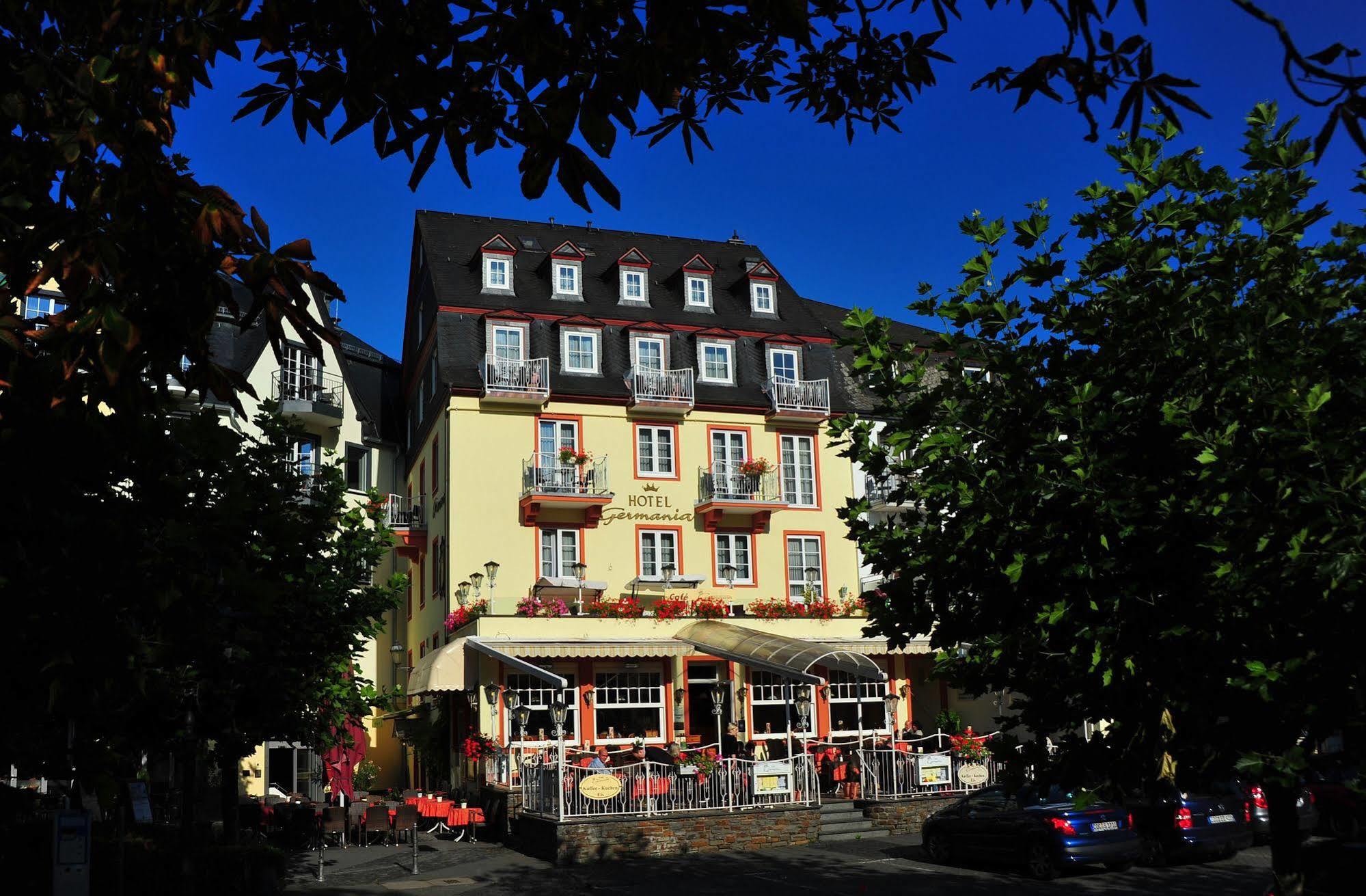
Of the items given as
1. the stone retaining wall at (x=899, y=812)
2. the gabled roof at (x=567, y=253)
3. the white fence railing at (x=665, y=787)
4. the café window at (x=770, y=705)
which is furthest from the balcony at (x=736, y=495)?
the white fence railing at (x=665, y=787)

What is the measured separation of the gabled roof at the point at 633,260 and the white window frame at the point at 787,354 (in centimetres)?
412

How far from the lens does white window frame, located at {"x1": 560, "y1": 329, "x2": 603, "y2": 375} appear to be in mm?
32781

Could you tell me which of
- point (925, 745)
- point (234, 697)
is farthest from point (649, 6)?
point (925, 745)

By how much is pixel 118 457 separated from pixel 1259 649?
6.58 m

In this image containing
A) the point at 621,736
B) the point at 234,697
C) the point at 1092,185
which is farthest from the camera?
the point at 621,736

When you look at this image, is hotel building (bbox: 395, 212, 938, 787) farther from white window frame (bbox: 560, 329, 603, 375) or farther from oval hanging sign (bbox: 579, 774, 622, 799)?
oval hanging sign (bbox: 579, 774, 622, 799)

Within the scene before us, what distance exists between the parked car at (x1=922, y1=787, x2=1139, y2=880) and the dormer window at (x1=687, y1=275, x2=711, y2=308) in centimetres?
1859

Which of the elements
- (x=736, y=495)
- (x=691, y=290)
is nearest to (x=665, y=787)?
(x=736, y=495)

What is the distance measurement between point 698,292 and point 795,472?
5761 millimetres

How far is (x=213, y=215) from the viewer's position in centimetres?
419

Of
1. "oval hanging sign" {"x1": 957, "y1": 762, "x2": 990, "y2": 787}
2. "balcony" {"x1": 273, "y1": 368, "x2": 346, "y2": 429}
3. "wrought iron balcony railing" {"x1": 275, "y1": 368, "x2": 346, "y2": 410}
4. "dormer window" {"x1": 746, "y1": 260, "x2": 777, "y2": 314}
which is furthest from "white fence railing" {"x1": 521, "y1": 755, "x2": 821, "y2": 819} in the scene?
"dormer window" {"x1": 746, "y1": 260, "x2": 777, "y2": 314}

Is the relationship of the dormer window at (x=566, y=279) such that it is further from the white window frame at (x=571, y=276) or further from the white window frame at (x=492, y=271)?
the white window frame at (x=492, y=271)

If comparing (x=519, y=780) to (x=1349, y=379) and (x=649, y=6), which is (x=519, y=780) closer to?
(x=1349, y=379)

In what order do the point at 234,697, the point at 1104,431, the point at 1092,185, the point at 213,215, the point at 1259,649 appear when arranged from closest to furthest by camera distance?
the point at 213,215 < the point at 1259,649 < the point at 1104,431 < the point at 1092,185 < the point at 234,697
